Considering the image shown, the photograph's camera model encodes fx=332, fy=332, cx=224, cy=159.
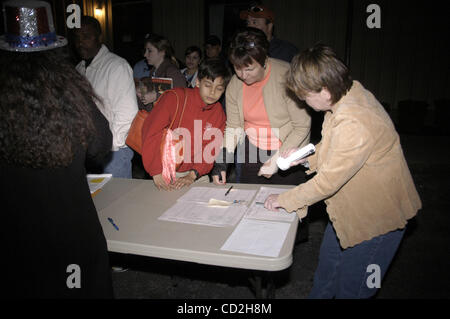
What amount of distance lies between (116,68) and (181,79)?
2.51ft

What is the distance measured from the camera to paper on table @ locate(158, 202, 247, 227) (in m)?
1.41

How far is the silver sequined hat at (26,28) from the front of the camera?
92 centimetres

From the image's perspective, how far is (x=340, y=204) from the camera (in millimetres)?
1385

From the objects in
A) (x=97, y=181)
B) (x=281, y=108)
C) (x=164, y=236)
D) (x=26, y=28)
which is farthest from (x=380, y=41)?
(x=26, y=28)

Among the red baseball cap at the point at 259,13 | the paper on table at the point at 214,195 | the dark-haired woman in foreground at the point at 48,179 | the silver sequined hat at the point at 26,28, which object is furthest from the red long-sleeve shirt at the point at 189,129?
the red baseball cap at the point at 259,13

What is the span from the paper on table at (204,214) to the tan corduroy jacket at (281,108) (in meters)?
0.57

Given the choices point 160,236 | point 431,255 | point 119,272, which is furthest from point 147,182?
point 431,255

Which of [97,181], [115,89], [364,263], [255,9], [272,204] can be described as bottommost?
[364,263]

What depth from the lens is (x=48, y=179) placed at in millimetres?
972

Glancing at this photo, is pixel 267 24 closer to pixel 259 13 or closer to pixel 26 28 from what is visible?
pixel 259 13

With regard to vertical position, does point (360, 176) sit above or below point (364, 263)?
above

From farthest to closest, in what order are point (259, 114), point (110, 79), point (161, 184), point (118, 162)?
1. point (118, 162)
2. point (110, 79)
3. point (259, 114)
4. point (161, 184)

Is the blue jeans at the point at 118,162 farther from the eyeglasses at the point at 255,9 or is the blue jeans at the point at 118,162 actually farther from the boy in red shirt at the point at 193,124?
the eyeglasses at the point at 255,9

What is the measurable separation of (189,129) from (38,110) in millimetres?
1143
